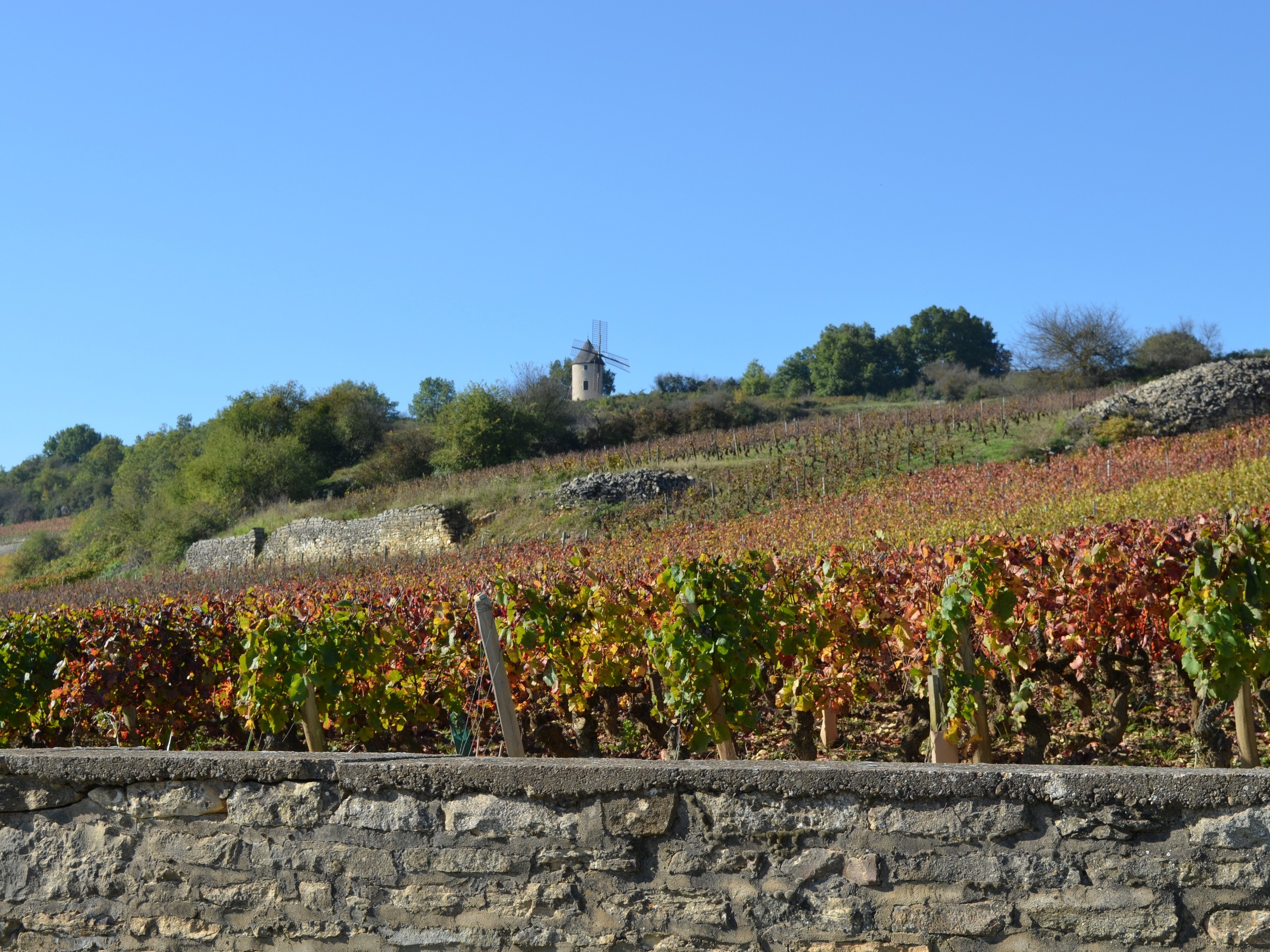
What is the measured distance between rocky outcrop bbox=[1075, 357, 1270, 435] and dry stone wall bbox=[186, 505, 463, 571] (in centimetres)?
1670

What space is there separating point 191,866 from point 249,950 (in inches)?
13.7

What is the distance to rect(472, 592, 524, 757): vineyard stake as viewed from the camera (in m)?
4.13

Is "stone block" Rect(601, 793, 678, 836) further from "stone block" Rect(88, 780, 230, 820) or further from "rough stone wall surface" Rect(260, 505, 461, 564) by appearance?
"rough stone wall surface" Rect(260, 505, 461, 564)

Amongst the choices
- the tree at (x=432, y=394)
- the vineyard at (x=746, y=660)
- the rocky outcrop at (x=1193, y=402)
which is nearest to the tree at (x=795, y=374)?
the tree at (x=432, y=394)

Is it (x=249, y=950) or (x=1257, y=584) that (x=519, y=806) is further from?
(x=1257, y=584)

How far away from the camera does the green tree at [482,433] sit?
112 feet

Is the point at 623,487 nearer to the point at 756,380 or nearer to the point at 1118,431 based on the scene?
the point at 1118,431

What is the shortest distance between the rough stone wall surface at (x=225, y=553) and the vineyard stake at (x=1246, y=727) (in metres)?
28.3

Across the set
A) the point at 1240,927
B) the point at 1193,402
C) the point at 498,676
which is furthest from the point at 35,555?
the point at 1240,927

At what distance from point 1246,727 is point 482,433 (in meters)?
31.2

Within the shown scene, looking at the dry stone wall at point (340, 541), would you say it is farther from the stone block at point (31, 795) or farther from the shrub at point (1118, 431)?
the stone block at point (31, 795)

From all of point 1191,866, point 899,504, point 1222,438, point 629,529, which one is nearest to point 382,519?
point 629,529

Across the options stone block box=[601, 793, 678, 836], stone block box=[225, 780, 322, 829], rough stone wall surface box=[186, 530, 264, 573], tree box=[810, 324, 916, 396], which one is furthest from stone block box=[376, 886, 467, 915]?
tree box=[810, 324, 916, 396]

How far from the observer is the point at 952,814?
2840 mm
